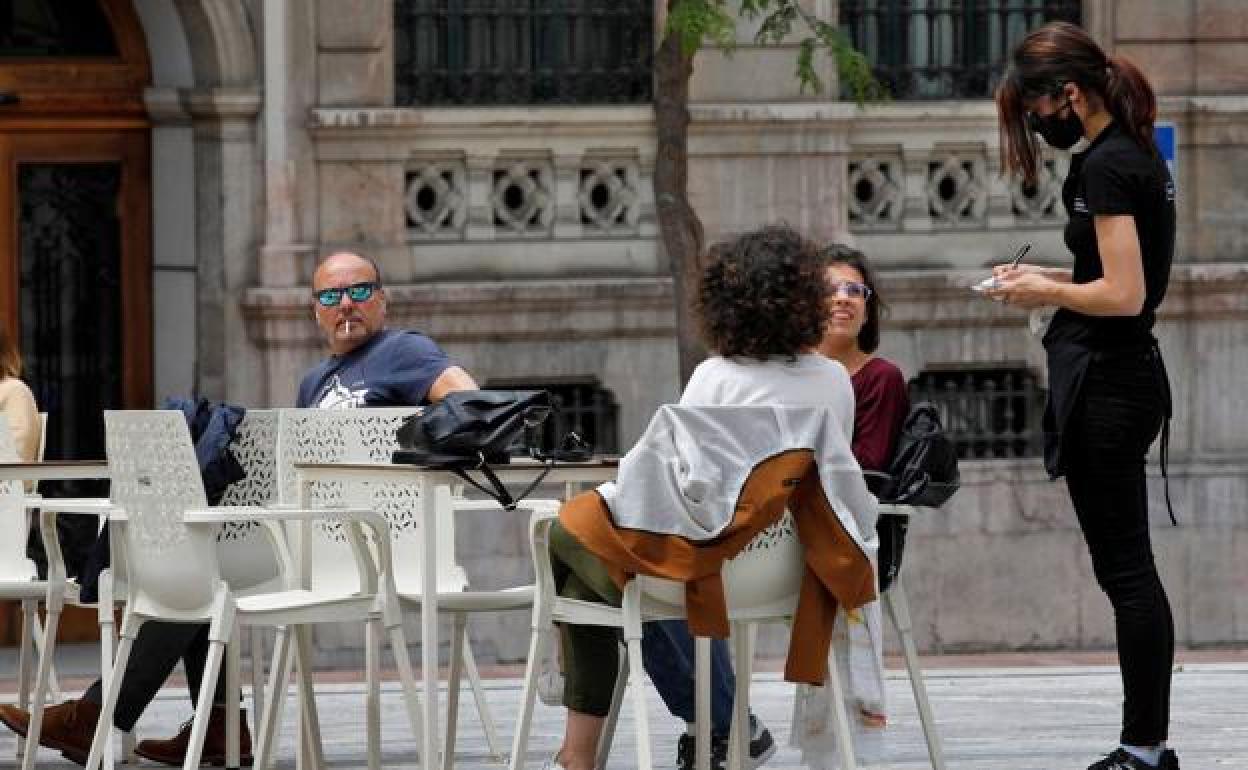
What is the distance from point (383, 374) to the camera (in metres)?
10.6

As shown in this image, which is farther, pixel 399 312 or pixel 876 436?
pixel 399 312

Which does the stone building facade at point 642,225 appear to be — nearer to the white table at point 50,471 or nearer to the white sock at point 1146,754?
the white table at point 50,471

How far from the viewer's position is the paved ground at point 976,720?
35.9ft

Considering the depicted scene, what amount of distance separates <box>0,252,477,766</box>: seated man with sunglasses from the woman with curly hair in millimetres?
1756

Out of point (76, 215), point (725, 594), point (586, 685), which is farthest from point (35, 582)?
point (76, 215)

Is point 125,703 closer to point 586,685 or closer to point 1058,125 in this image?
point 586,685

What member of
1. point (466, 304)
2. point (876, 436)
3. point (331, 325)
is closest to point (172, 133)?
point (466, 304)

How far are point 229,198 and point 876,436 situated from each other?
6.49 meters

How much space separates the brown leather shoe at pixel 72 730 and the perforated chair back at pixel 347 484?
1.26 metres

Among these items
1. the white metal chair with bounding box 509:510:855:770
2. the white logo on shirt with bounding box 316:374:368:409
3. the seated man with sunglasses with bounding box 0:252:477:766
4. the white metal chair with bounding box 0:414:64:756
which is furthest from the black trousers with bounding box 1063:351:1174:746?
the white metal chair with bounding box 0:414:64:756

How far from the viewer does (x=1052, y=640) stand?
16.3 metres

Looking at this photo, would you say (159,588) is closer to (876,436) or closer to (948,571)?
(876,436)

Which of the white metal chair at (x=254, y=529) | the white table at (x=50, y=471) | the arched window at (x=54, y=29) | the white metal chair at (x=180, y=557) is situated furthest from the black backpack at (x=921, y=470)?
the arched window at (x=54, y=29)

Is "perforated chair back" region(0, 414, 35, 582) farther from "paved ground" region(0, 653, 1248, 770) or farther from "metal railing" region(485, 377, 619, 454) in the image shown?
"metal railing" region(485, 377, 619, 454)
